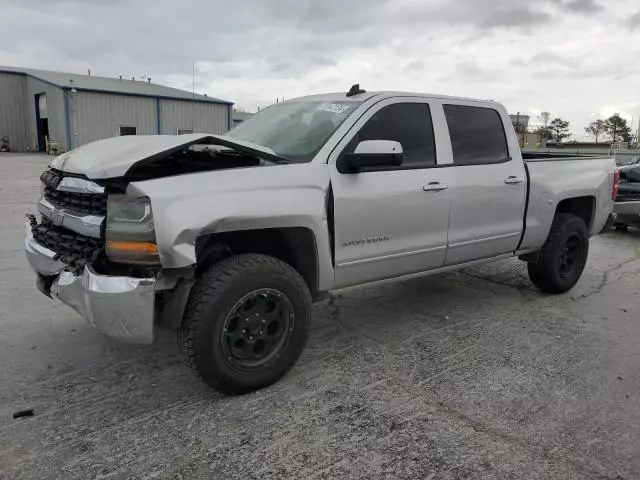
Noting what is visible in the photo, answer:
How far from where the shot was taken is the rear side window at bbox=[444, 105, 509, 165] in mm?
4301

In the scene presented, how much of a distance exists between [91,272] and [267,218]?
0.98m

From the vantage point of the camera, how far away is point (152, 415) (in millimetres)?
2936

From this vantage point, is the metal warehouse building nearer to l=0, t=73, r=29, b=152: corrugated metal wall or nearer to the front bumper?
l=0, t=73, r=29, b=152: corrugated metal wall

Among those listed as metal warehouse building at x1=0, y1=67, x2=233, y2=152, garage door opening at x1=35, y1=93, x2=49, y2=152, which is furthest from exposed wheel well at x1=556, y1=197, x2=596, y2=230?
garage door opening at x1=35, y1=93, x2=49, y2=152

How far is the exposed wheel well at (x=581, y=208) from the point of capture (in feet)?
18.1

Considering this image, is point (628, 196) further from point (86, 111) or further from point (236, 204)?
point (86, 111)

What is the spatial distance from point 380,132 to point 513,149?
161 centimetres

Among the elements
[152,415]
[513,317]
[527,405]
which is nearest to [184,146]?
[152,415]

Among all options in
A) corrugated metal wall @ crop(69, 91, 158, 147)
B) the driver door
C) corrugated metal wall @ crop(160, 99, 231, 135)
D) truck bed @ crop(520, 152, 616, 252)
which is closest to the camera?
the driver door

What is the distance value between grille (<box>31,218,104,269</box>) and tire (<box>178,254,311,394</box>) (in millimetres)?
582

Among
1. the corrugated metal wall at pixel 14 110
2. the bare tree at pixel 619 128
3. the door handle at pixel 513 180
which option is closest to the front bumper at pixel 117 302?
the door handle at pixel 513 180

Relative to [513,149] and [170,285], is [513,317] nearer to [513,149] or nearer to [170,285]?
[513,149]

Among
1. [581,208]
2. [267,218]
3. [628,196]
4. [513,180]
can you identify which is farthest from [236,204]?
[628,196]

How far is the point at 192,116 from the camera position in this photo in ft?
118
